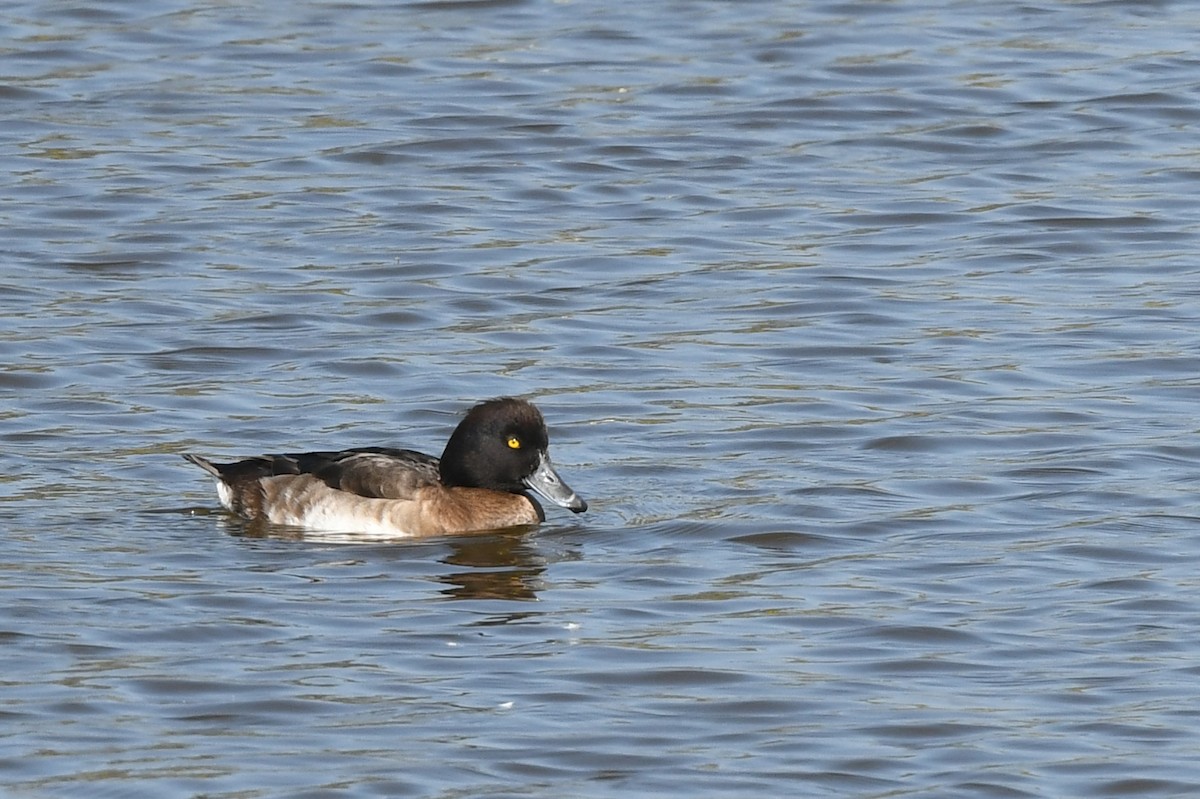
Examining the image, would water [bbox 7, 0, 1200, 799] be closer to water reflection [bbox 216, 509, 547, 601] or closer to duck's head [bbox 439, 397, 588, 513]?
water reflection [bbox 216, 509, 547, 601]

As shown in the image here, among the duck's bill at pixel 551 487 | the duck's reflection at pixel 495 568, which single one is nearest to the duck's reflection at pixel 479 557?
the duck's reflection at pixel 495 568

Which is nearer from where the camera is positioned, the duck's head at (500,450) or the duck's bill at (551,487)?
the duck's bill at (551,487)

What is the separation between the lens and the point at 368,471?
1147cm

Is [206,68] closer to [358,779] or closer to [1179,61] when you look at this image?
[1179,61]

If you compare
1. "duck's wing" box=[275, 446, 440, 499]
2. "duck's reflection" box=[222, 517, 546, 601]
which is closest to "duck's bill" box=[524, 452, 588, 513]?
"duck's reflection" box=[222, 517, 546, 601]

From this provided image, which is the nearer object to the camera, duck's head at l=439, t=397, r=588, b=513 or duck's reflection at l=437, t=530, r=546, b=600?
duck's reflection at l=437, t=530, r=546, b=600

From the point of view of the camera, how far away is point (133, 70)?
805 inches

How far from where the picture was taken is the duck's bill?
1144 cm

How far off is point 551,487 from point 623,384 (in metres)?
1.88

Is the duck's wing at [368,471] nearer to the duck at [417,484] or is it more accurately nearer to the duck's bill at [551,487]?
the duck at [417,484]

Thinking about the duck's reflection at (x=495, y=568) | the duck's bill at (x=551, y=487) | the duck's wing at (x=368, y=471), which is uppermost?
the duck's wing at (x=368, y=471)

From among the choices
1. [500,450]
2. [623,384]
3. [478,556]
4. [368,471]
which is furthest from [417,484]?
[623,384]

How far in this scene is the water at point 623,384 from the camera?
857 cm

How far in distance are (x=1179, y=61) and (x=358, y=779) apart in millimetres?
14579
